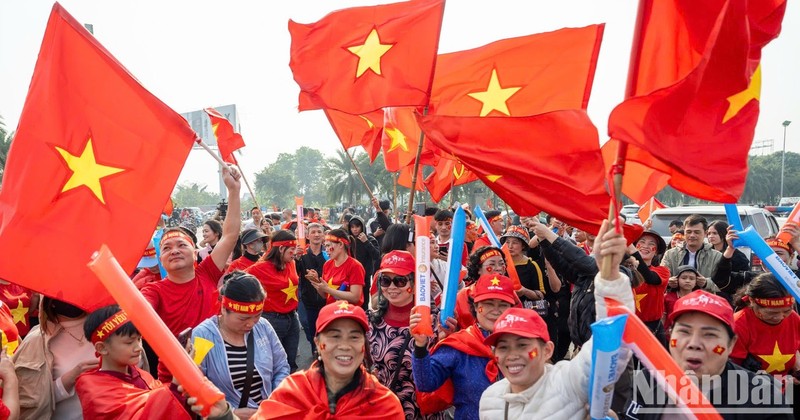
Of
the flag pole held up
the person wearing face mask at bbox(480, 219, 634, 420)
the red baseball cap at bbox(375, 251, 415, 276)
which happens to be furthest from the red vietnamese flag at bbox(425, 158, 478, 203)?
the flag pole held up

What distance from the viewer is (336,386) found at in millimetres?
2732

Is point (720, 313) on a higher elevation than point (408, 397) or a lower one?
higher

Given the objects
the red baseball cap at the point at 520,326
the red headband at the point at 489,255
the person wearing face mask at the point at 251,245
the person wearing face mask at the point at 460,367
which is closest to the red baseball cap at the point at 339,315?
the person wearing face mask at the point at 460,367

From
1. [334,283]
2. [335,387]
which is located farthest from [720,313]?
[334,283]

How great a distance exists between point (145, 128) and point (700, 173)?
322 cm

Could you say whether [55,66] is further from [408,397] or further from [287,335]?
[287,335]

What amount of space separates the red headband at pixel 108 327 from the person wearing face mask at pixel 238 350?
43cm

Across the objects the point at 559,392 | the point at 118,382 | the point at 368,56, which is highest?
the point at 368,56

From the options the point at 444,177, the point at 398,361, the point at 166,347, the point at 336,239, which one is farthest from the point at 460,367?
the point at 444,177

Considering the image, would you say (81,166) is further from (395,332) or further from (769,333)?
(769,333)

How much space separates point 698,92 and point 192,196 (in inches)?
4708

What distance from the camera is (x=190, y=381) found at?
2018 mm

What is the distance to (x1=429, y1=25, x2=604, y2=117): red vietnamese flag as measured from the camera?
17.2 feet

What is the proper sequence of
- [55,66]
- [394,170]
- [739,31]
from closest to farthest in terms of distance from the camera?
[739,31] → [55,66] → [394,170]
